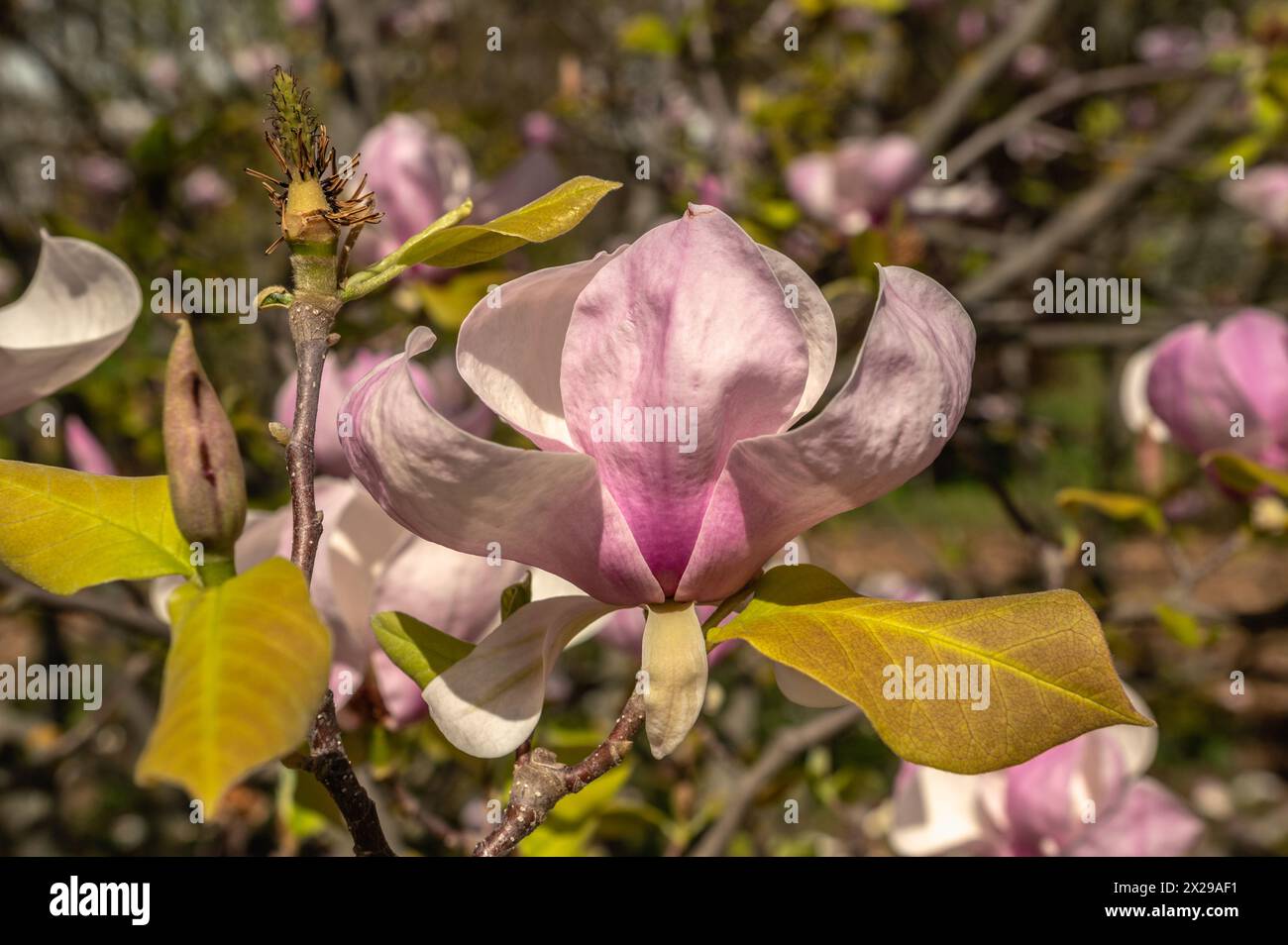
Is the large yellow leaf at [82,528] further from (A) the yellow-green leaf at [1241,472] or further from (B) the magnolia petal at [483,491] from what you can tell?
(A) the yellow-green leaf at [1241,472]

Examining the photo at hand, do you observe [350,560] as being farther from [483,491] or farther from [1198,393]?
[1198,393]

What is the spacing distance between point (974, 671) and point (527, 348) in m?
0.25

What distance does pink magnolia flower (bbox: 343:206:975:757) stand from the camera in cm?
46

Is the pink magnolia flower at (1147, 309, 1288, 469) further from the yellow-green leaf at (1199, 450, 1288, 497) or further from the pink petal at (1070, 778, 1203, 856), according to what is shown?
the pink petal at (1070, 778, 1203, 856)

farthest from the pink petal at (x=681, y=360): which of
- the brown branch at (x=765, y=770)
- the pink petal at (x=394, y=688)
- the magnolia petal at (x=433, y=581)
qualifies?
the brown branch at (x=765, y=770)

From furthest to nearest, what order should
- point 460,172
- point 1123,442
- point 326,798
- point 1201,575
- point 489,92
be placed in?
1. point 489,92
2. point 1123,442
3. point 460,172
4. point 1201,575
5. point 326,798

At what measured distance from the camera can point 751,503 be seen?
490 millimetres

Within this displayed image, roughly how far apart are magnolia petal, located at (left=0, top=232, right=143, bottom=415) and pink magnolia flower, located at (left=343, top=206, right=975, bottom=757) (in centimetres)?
23

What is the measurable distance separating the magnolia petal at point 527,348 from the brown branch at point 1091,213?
43.8 inches

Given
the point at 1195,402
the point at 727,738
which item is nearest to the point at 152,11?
the point at 727,738

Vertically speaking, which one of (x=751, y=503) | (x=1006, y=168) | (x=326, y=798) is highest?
(x=1006, y=168)

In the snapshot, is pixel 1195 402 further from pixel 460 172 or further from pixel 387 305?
pixel 387 305

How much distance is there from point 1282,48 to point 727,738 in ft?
5.30

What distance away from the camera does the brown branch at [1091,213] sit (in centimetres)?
170
